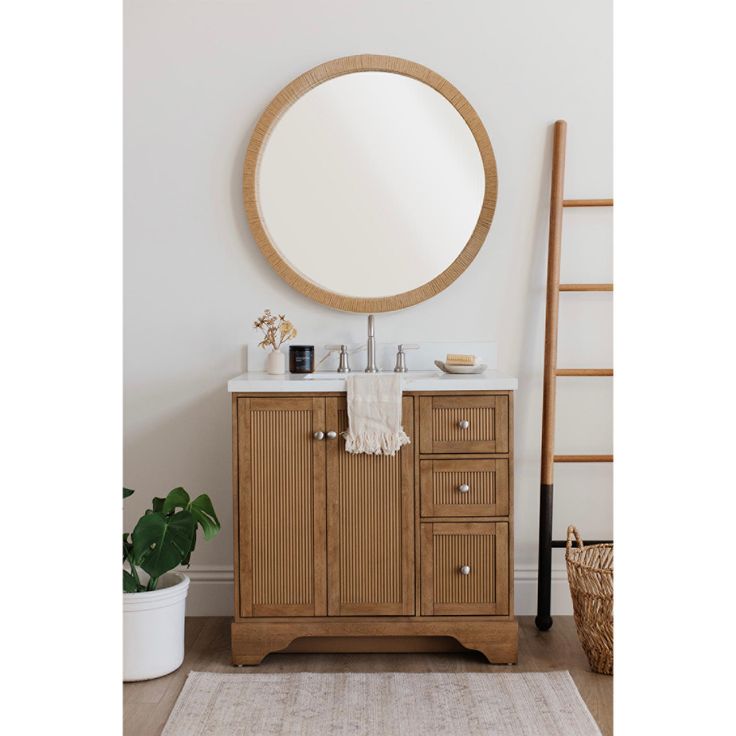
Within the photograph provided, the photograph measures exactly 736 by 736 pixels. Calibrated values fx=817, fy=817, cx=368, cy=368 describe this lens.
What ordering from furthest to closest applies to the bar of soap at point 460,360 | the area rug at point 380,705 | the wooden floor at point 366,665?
the bar of soap at point 460,360
the wooden floor at point 366,665
the area rug at point 380,705

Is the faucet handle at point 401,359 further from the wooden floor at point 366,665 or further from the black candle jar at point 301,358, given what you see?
the wooden floor at point 366,665

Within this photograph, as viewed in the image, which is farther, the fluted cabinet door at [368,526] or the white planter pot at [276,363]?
the white planter pot at [276,363]

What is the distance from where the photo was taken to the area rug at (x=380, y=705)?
2068 mm

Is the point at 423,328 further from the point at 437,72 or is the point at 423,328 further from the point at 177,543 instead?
the point at 177,543

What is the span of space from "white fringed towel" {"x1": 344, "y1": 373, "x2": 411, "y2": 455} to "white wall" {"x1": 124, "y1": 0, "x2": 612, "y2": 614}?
21.3 inches

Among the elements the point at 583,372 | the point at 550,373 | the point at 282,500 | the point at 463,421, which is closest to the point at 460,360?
the point at 463,421

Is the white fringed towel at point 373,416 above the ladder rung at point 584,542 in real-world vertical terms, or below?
above

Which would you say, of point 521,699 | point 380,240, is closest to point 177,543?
point 521,699

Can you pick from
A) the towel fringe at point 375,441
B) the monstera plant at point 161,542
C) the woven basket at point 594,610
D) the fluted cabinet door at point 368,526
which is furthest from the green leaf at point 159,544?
the woven basket at point 594,610

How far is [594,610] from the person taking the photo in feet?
7.77

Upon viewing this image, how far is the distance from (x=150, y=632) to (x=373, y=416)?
0.90 meters

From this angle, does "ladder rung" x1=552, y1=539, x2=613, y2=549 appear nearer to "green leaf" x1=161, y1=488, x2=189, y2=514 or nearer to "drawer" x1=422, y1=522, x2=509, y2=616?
"drawer" x1=422, y1=522, x2=509, y2=616

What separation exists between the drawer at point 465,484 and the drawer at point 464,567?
1.8 inches
